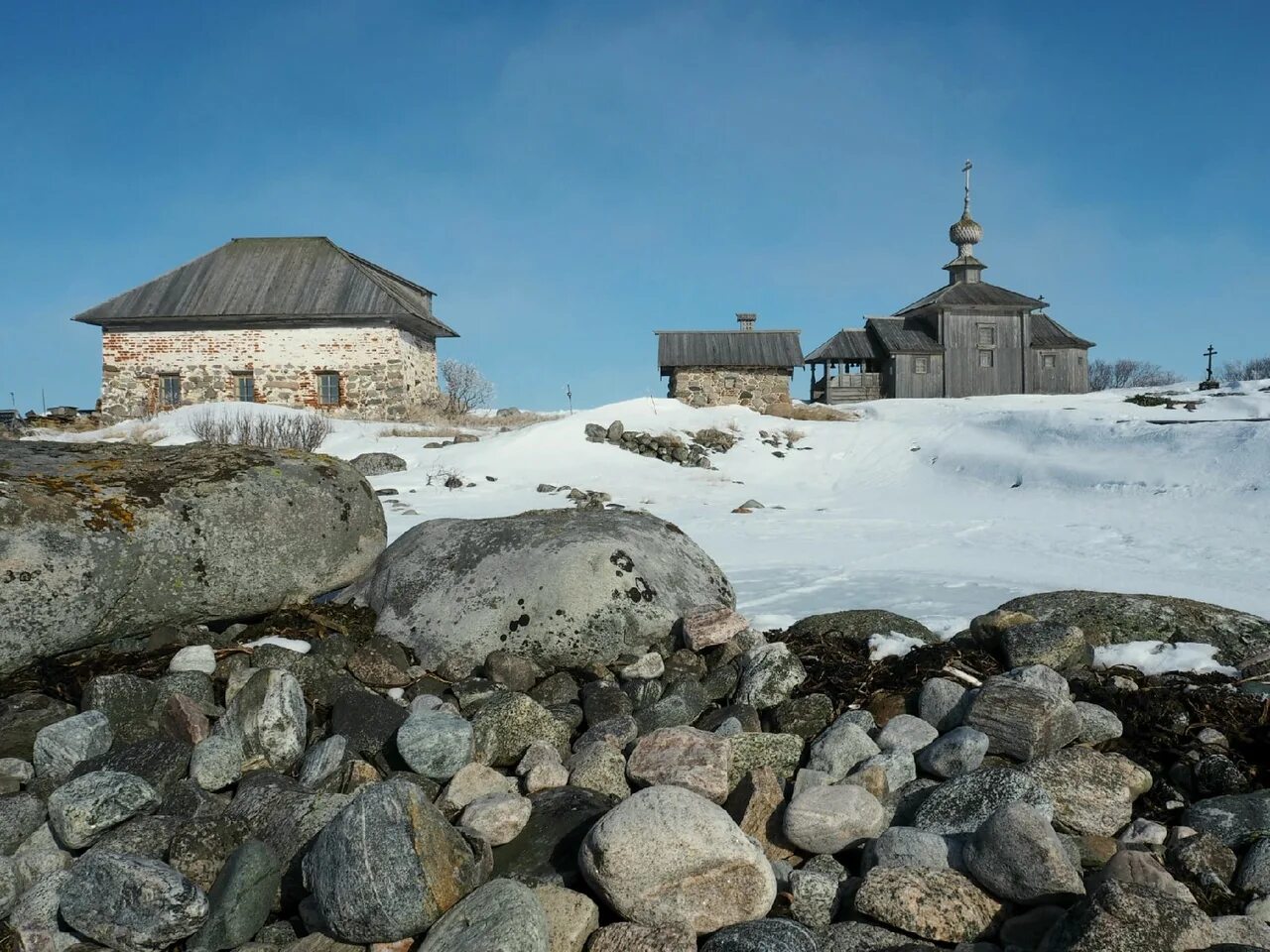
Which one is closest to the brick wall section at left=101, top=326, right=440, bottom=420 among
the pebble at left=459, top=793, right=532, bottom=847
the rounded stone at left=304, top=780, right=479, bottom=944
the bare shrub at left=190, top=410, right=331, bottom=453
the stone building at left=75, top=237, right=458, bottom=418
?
the stone building at left=75, top=237, right=458, bottom=418

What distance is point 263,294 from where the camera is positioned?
25547mm

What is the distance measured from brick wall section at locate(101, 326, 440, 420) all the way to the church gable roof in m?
20.8

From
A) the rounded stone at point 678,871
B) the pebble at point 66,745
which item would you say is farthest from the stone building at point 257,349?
the rounded stone at point 678,871

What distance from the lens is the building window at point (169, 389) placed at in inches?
1001

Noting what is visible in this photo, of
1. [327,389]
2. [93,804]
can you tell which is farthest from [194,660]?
[327,389]

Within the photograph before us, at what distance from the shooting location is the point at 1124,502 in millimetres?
12383

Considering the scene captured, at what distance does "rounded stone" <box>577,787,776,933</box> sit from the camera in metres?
2.69

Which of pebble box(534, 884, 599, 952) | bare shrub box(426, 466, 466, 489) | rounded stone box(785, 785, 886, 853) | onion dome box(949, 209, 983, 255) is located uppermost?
onion dome box(949, 209, 983, 255)

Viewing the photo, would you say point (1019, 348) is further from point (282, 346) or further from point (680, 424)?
point (282, 346)

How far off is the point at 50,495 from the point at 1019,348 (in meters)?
34.8

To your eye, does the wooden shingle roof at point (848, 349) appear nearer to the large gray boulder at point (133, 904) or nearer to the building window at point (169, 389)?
the building window at point (169, 389)

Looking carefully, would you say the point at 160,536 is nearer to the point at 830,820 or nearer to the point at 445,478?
the point at 830,820

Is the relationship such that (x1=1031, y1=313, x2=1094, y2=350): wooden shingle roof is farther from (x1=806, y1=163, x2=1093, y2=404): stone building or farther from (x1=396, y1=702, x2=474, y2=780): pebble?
(x1=396, y1=702, x2=474, y2=780): pebble

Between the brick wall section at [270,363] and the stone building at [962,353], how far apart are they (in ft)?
56.7
